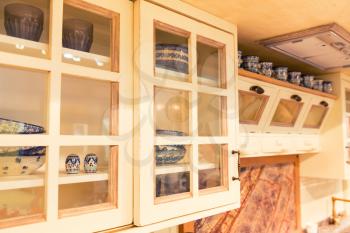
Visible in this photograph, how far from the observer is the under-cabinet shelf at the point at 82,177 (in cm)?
87

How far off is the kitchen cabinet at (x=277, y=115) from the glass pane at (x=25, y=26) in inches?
35.6

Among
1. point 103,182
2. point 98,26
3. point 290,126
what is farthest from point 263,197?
point 98,26

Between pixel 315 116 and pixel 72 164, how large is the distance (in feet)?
6.05

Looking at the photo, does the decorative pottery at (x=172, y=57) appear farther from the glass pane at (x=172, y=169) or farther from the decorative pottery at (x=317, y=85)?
the decorative pottery at (x=317, y=85)

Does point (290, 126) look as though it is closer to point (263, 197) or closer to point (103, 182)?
point (263, 197)

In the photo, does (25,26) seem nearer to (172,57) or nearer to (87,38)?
(87,38)

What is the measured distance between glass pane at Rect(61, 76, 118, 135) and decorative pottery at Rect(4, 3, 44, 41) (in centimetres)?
16

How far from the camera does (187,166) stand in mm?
1161

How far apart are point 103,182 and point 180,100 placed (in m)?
0.43

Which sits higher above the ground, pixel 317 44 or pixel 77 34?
pixel 317 44

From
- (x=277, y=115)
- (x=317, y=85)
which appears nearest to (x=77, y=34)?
(x=277, y=115)

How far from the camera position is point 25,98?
0.89m

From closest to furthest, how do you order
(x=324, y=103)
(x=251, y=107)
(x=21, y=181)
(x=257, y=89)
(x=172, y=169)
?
(x=21, y=181) < (x=172, y=169) < (x=257, y=89) < (x=251, y=107) < (x=324, y=103)

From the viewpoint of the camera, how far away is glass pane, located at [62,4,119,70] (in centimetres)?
91
